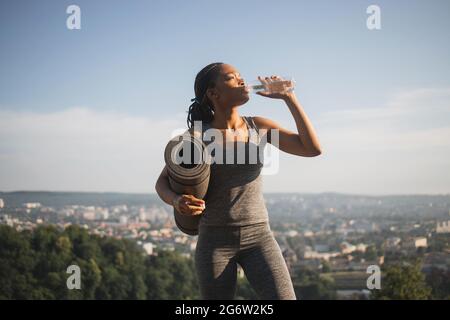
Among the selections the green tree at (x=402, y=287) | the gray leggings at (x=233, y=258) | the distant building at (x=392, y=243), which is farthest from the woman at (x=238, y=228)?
the distant building at (x=392, y=243)

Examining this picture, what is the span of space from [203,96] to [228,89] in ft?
0.60

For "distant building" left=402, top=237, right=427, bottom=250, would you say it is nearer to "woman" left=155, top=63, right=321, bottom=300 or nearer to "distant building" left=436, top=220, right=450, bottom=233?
"distant building" left=436, top=220, right=450, bottom=233

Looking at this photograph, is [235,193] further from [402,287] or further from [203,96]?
[402,287]

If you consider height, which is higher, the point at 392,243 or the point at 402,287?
the point at 402,287

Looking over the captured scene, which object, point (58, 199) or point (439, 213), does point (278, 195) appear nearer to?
point (58, 199)

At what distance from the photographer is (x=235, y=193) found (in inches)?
141

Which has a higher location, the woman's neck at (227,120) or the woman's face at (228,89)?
the woman's face at (228,89)

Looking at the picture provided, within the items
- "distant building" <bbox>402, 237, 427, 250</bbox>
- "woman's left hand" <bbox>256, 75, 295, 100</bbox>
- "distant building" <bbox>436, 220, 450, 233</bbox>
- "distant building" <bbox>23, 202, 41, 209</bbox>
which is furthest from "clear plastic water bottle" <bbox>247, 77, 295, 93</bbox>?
"distant building" <bbox>402, 237, 427, 250</bbox>

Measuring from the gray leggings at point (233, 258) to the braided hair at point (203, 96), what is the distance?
0.65 meters

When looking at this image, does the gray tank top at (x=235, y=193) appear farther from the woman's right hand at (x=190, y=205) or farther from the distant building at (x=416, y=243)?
the distant building at (x=416, y=243)

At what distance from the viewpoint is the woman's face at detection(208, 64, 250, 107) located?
3744mm

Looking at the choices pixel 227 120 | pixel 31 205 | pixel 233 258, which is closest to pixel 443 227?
pixel 31 205

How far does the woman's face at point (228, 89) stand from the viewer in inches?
147
